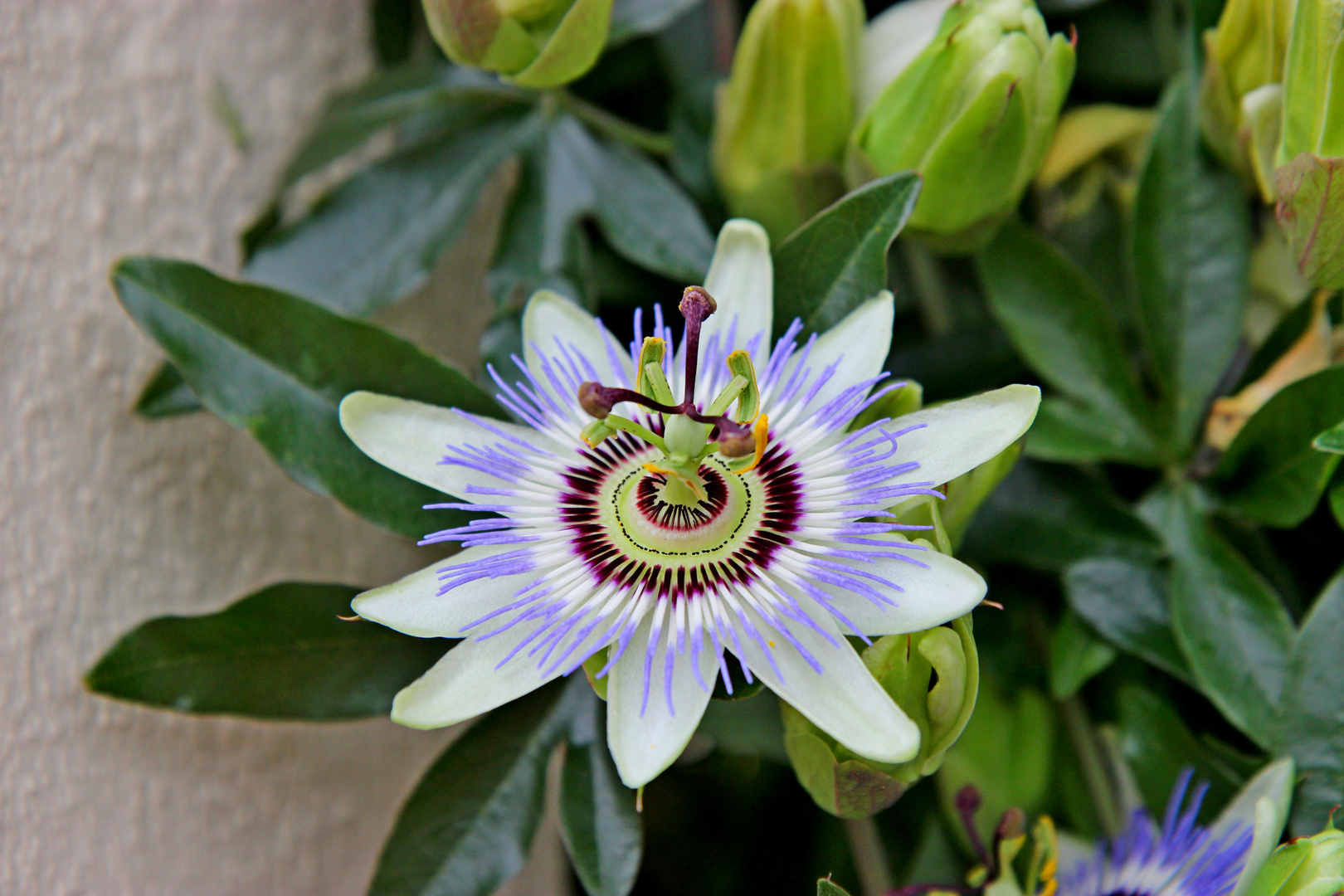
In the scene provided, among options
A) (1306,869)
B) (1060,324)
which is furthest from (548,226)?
(1306,869)

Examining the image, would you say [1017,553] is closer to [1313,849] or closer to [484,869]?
[1313,849]

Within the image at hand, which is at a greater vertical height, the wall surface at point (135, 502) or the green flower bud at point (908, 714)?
the wall surface at point (135, 502)

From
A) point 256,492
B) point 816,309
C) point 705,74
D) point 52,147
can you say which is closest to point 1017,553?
point 816,309

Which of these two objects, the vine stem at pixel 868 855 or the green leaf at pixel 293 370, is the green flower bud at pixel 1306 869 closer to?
the vine stem at pixel 868 855

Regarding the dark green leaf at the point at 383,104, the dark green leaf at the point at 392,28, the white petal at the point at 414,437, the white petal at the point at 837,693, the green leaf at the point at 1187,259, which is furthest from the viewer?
the dark green leaf at the point at 392,28

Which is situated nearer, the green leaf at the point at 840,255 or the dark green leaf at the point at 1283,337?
the green leaf at the point at 840,255

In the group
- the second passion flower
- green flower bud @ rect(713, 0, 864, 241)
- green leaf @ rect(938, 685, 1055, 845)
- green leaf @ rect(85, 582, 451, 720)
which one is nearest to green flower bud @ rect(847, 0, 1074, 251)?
green flower bud @ rect(713, 0, 864, 241)

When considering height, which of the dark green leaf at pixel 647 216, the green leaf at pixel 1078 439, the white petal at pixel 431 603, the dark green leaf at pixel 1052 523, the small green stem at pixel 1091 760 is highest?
the dark green leaf at pixel 647 216

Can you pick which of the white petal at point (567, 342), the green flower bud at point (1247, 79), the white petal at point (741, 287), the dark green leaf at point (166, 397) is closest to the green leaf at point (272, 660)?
the dark green leaf at point (166, 397)
